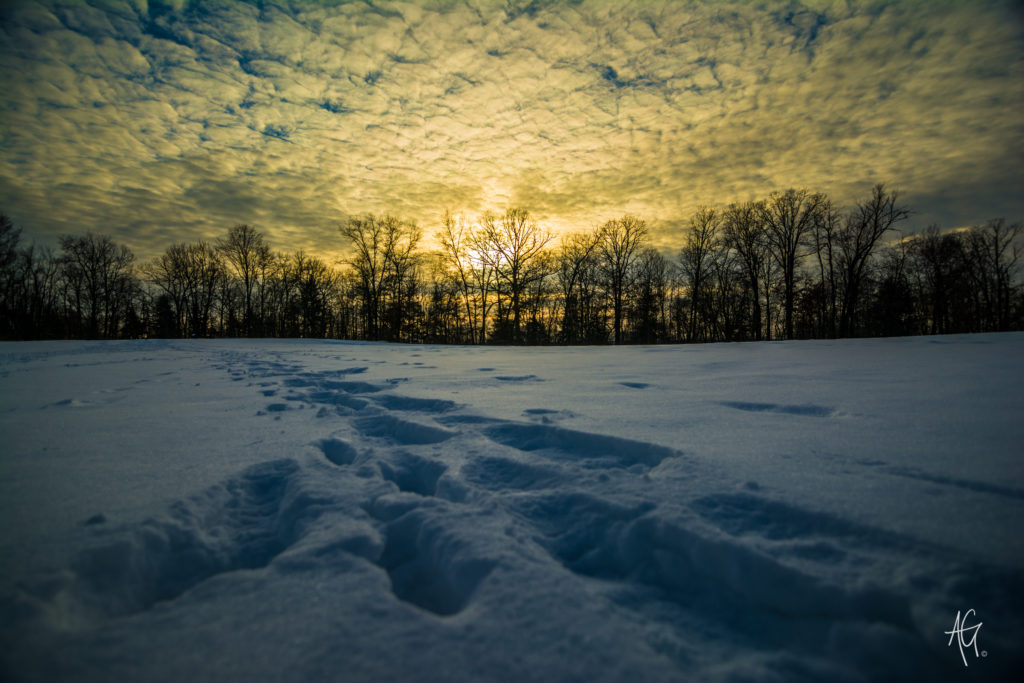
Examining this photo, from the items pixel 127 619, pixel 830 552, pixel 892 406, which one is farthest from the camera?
pixel 892 406

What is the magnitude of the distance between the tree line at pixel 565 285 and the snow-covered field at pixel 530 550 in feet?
74.0

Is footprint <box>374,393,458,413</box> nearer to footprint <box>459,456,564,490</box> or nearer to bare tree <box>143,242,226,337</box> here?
footprint <box>459,456,564,490</box>

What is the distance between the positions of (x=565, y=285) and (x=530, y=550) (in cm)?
2984

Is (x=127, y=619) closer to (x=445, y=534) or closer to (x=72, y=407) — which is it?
(x=445, y=534)

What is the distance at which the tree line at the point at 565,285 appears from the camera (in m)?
22.0

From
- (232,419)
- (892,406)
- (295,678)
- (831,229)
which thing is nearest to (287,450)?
(232,419)

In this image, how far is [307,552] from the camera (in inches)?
35.2

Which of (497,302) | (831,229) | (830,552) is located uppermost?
(831,229)

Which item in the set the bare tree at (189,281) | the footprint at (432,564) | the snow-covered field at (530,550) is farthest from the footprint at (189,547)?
the bare tree at (189,281)

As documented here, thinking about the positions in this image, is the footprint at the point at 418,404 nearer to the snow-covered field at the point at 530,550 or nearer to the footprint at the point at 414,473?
the snow-covered field at the point at 530,550

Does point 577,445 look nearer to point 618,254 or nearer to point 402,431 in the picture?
point 402,431

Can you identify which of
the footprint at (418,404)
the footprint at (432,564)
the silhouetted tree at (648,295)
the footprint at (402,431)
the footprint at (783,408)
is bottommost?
the footprint at (432,564)

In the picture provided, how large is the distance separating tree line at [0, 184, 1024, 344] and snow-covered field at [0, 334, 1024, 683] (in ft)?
74.0

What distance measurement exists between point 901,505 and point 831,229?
27.1 m
